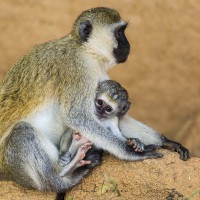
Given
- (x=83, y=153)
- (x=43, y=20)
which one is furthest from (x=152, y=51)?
(x=83, y=153)

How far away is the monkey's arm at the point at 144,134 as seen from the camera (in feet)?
34.4

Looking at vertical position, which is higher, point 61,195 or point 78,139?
point 78,139

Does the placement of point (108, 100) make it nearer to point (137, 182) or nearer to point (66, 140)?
point (66, 140)

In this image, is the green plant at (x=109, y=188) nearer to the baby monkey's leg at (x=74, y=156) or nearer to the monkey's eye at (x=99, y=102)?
the baby monkey's leg at (x=74, y=156)

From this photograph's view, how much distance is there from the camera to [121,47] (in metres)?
10.6

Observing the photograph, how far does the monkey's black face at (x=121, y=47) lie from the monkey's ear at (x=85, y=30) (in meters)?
0.31

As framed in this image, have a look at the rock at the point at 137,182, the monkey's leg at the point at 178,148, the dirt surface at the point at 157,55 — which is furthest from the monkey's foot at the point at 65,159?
the dirt surface at the point at 157,55

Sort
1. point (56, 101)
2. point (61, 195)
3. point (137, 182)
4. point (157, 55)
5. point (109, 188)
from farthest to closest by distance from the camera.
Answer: point (157, 55), point (56, 101), point (61, 195), point (137, 182), point (109, 188)

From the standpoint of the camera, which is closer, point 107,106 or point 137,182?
point 137,182

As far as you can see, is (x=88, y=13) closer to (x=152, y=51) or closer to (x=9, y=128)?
(x=9, y=128)

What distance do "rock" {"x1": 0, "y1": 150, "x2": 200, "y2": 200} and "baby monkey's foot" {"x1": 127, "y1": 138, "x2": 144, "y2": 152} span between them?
138 mm

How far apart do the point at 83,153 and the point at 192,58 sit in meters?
5.10

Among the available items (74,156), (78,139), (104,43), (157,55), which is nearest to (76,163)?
(74,156)

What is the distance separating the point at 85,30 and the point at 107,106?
944 mm
